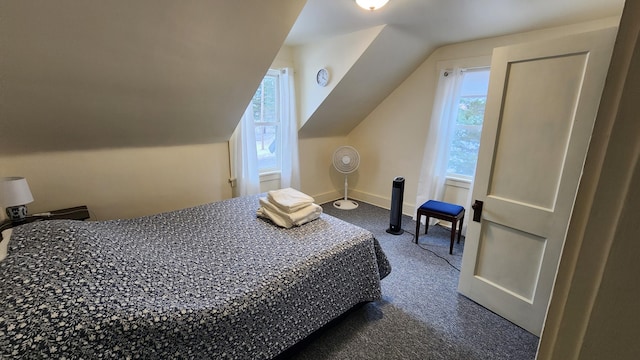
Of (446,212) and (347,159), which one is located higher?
(347,159)

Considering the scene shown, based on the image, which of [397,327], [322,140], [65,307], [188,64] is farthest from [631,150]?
[322,140]

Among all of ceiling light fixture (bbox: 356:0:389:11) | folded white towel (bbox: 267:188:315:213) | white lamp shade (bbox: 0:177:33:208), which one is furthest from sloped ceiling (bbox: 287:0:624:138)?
white lamp shade (bbox: 0:177:33:208)

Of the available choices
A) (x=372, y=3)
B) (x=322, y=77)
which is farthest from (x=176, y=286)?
(x=322, y=77)

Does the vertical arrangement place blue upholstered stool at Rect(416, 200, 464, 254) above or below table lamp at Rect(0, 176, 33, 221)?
below

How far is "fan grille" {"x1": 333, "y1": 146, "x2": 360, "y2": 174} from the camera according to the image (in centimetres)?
406

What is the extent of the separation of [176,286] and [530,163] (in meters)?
2.24

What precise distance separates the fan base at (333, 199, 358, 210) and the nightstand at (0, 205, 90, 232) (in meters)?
3.03

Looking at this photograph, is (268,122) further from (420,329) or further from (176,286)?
(420,329)

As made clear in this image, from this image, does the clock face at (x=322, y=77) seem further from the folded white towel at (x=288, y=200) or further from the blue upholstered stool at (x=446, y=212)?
the blue upholstered stool at (x=446, y=212)

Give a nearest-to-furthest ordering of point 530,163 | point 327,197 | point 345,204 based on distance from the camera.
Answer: point 530,163 → point 345,204 → point 327,197

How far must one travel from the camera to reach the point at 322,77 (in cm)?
337

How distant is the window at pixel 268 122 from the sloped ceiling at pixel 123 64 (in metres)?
0.94

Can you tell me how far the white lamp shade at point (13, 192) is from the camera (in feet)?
5.77

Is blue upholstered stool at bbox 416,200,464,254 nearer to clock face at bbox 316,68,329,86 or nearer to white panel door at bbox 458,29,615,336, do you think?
white panel door at bbox 458,29,615,336
